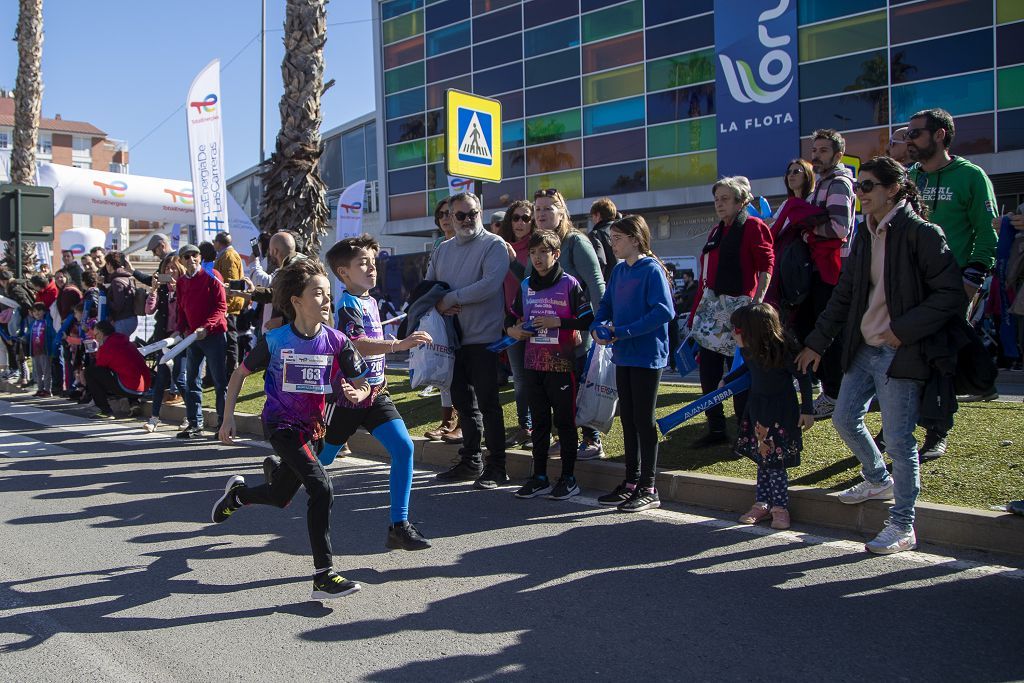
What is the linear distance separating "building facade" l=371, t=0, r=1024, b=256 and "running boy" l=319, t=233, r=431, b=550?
2197 cm

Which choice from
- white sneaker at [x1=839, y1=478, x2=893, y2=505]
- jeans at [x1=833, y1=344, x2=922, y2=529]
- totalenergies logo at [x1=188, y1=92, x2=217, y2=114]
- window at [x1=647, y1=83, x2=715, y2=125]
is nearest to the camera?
jeans at [x1=833, y1=344, x2=922, y2=529]

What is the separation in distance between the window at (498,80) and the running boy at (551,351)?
28444mm

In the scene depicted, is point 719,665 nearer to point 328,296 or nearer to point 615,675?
point 615,675

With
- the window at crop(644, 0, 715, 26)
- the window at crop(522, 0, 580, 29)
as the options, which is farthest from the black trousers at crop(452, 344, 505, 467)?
the window at crop(522, 0, 580, 29)

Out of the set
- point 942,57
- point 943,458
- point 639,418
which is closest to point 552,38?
point 942,57

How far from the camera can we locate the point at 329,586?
436 centimetres

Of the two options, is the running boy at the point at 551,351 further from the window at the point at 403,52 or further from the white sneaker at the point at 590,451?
the window at the point at 403,52

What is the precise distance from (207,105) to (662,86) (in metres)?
17.9

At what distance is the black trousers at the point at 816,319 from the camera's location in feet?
21.7

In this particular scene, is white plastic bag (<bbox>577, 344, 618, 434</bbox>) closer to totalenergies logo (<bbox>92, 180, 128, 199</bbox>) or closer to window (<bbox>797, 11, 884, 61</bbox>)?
totalenergies logo (<bbox>92, 180, 128, 199</bbox>)

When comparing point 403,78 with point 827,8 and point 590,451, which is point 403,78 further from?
point 590,451

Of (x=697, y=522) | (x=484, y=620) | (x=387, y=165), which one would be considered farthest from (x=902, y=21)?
(x=484, y=620)

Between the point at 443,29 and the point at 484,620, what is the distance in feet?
115

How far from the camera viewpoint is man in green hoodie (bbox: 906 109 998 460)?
17.4ft
